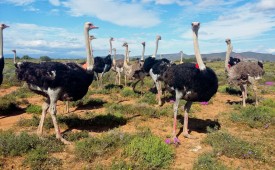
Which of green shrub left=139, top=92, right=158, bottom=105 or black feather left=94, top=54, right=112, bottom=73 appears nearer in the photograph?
green shrub left=139, top=92, right=158, bottom=105

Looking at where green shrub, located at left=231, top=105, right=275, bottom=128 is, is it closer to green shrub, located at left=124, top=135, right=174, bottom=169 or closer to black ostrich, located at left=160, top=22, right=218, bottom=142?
black ostrich, located at left=160, top=22, right=218, bottom=142

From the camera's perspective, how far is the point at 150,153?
6.02 m

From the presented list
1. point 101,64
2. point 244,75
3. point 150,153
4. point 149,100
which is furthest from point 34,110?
point 244,75

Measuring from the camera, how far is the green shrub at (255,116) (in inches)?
364

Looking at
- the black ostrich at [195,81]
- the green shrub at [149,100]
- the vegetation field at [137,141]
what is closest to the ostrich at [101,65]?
the green shrub at [149,100]

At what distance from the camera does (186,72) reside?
24.4 ft

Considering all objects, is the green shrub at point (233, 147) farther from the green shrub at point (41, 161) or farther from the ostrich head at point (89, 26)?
the ostrich head at point (89, 26)

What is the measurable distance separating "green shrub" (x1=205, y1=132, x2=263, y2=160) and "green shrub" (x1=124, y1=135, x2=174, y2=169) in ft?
3.85

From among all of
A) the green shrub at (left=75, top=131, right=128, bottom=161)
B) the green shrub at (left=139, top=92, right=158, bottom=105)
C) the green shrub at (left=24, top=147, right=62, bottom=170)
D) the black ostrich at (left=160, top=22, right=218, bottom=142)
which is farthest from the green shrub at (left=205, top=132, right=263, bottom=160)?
the green shrub at (left=139, top=92, right=158, bottom=105)

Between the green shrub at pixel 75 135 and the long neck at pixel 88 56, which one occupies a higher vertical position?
the long neck at pixel 88 56

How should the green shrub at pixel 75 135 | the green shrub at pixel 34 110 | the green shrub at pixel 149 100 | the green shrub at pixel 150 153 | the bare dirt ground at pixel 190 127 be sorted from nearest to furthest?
the green shrub at pixel 150 153, the bare dirt ground at pixel 190 127, the green shrub at pixel 75 135, the green shrub at pixel 34 110, the green shrub at pixel 149 100

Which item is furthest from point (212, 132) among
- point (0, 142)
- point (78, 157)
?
point (0, 142)

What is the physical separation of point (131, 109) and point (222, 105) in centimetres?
416

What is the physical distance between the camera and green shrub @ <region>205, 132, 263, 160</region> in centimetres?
643
